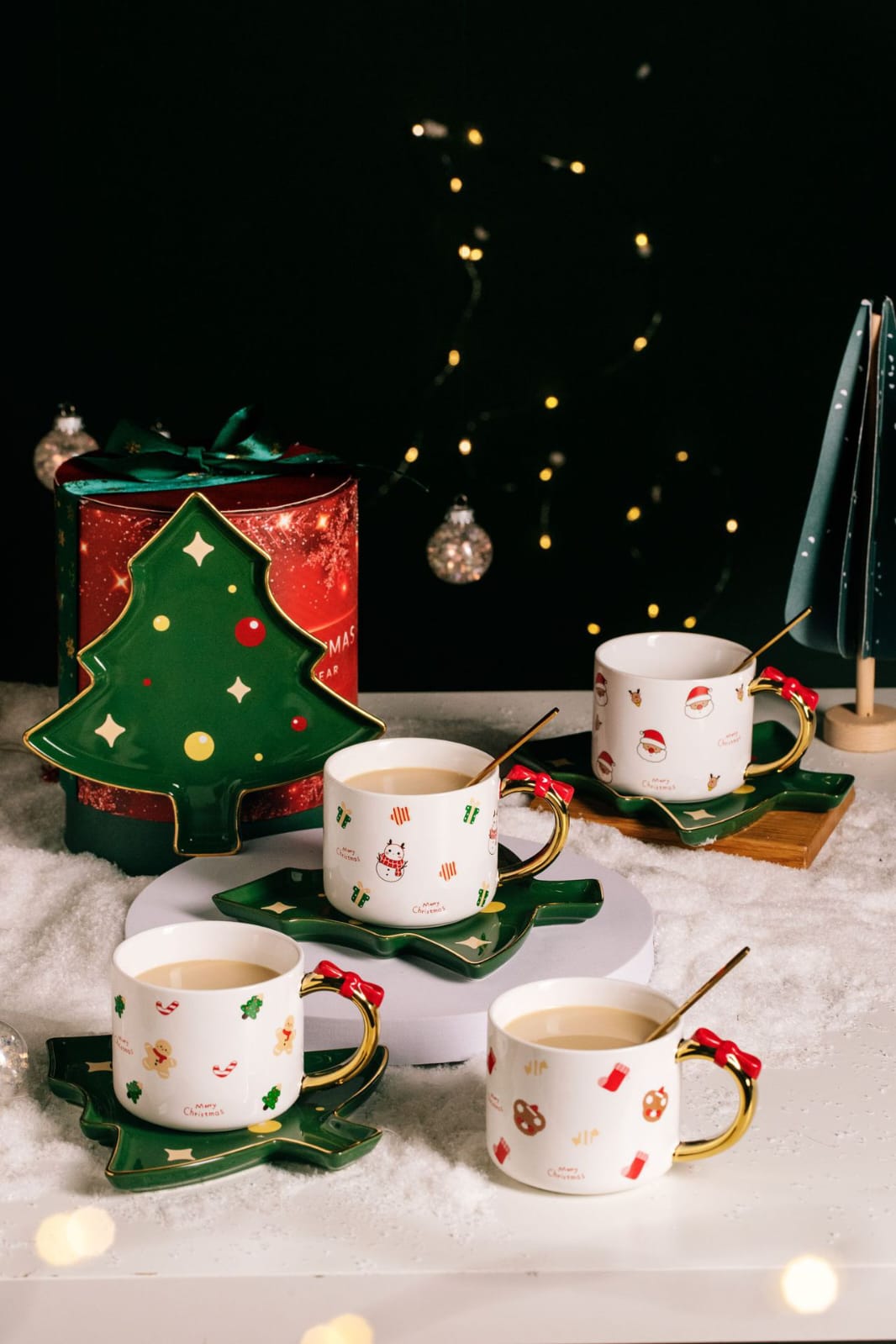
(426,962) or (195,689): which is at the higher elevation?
(195,689)

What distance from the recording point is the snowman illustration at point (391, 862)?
2.96 feet

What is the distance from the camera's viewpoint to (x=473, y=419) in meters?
1.53

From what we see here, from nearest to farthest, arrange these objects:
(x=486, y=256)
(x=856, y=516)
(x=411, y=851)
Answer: (x=411, y=851)
(x=856, y=516)
(x=486, y=256)

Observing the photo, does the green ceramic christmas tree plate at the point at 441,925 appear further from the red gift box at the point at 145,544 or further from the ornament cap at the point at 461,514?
the ornament cap at the point at 461,514

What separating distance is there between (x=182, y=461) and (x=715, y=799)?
42cm

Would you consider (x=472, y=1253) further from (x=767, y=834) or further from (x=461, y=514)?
(x=461, y=514)

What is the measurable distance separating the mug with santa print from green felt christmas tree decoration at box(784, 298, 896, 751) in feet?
0.47

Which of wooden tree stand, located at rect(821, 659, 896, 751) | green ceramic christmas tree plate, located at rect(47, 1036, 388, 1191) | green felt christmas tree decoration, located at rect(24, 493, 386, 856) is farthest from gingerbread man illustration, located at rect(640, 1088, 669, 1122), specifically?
wooden tree stand, located at rect(821, 659, 896, 751)

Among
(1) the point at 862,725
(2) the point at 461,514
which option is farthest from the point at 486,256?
(1) the point at 862,725

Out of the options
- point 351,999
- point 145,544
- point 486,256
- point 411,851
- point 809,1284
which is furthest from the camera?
point 486,256

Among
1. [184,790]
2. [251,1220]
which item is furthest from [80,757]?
[251,1220]

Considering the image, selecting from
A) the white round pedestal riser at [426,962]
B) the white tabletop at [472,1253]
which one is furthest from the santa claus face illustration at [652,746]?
the white tabletop at [472,1253]

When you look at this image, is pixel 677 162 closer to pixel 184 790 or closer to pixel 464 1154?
pixel 184 790

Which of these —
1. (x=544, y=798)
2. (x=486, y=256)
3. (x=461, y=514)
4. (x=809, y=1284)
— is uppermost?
(x=486, y=256)
